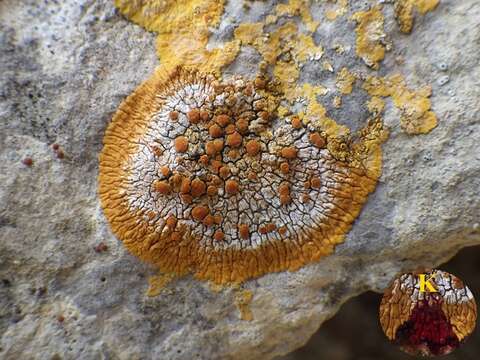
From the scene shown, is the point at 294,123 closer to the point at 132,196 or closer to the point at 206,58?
the point at 206,58

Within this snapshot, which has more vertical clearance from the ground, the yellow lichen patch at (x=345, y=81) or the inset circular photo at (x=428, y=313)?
the yellow lichen patch at (x=345, y=81)

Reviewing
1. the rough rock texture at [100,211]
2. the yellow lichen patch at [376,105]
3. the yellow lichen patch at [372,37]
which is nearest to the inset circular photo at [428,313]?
the rough rock texture at [100,211]

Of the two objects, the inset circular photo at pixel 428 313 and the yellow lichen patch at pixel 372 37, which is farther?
the inset circular photo at pixel 428 313

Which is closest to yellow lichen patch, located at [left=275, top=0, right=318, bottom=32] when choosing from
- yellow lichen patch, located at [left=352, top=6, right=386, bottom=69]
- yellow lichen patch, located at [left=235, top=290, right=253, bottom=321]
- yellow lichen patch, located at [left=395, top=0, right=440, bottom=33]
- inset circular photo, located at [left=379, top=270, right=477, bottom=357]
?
yellow lichen patch, located at [left=352, top=6, right=386, bottom=69]

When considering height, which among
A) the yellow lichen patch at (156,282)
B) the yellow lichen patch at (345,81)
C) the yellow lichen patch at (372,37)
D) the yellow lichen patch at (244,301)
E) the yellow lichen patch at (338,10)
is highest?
the yellow lichen patch at (338,10)

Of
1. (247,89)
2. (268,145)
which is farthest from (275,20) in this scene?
(268,145)

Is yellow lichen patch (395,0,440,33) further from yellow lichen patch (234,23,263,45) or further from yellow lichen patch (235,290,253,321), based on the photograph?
yellow lichen patch (235,290,253,321)

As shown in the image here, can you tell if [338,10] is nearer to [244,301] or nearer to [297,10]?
[297,10]

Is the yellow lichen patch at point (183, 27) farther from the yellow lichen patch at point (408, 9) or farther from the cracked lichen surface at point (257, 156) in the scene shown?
the yellow lichen patch at point (408, 9)
